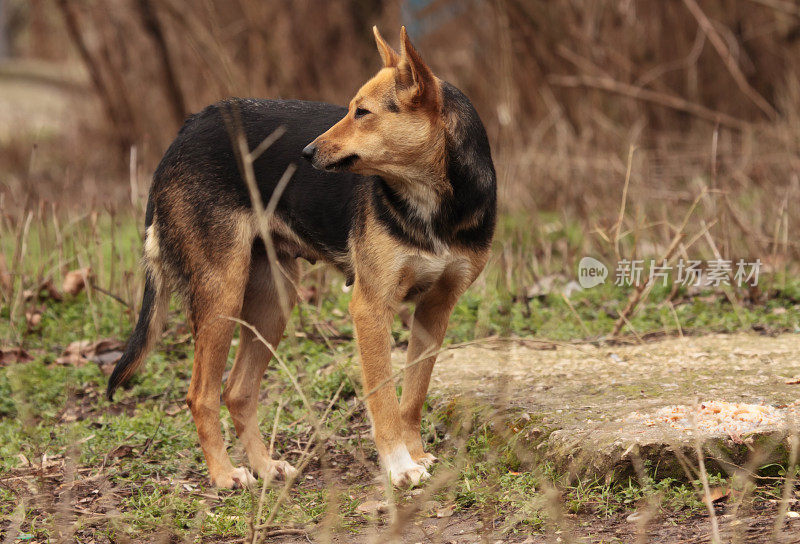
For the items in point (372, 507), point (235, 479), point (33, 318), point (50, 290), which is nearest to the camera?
point (372, 507)

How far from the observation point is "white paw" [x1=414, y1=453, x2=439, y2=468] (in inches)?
165

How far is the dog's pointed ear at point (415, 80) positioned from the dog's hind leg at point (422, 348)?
809 mm

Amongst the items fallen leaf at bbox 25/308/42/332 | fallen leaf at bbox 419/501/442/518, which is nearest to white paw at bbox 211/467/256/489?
fallen leaf at bbox 419/501/442/518

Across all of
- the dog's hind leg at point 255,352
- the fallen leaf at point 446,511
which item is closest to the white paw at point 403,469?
the fallen leaf at point 446,511

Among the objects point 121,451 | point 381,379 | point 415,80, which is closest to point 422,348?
point 381,379

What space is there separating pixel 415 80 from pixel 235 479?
6.40ft

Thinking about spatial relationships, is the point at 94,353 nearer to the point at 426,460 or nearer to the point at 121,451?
the point at 121,451

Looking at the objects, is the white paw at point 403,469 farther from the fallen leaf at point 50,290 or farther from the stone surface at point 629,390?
the fallen leaf at point 50,290

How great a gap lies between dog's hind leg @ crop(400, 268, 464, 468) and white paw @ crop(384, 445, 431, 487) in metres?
0.19

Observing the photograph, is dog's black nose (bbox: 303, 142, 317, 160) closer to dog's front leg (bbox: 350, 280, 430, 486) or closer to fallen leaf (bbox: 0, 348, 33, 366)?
dog's front leg (bbox: 350, 280, 430, 486)

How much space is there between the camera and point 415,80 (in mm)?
3797

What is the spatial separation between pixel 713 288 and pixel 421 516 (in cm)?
355

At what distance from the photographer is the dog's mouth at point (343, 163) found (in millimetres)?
3791

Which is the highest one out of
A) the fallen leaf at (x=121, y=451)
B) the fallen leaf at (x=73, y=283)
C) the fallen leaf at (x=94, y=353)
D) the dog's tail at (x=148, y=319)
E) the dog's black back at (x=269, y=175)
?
the dog's black back at (x=269, y=175)
